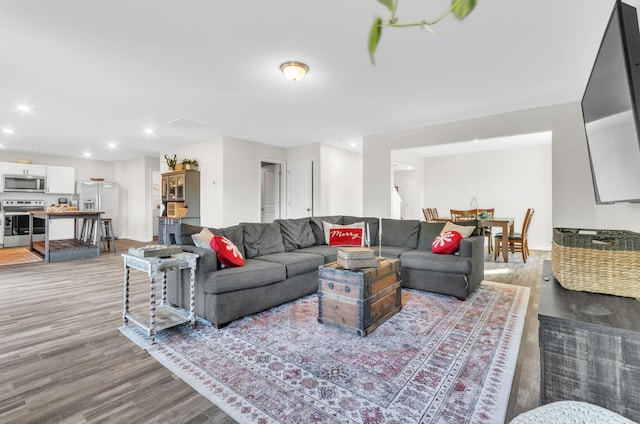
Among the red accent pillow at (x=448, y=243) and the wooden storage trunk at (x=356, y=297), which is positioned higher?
the red accent pillow at (x=448, y=243)

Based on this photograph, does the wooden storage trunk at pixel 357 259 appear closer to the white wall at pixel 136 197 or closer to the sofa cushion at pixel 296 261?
the sofa cushion at pixel 296 261

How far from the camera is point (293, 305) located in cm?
320

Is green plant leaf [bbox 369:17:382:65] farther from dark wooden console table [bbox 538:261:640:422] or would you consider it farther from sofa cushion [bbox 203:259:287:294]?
sofa cushion [bbox 203:259:287:294]

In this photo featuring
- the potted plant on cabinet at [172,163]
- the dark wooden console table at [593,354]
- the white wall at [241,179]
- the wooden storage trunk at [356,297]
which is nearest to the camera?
the dark wooden console table at [593,354]

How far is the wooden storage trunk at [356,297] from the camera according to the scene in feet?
8.17

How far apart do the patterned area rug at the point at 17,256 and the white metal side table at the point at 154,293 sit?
4.54 meters

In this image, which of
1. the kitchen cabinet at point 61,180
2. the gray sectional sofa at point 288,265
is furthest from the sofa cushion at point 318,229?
the kitchen cabinet at point 61,180

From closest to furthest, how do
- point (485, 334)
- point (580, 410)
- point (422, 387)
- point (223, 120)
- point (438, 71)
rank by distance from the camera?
point (580, 410)
point (422, 387)
point (485, 334)
point (438, 71)
point (223, 120)

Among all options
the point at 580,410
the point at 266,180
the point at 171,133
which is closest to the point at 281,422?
the point at 580,410

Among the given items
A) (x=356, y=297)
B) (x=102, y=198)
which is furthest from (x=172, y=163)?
(x=356, y=297)

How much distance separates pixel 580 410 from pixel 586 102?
1.54m

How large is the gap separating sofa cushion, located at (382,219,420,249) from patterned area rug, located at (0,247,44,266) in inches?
243

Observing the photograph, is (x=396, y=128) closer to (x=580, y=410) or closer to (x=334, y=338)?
(x=334, y=338)

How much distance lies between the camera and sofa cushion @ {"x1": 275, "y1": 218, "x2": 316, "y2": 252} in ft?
13.3
